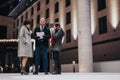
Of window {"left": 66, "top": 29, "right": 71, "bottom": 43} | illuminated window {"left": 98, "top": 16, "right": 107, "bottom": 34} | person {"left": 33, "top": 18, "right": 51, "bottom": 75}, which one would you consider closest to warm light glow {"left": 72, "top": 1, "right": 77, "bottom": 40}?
window {"left": 66, "top": 29, "right": 71, "bottom": 43}

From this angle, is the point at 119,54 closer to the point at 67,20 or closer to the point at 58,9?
the point at 67,20

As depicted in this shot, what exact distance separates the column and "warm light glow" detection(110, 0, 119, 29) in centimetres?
733

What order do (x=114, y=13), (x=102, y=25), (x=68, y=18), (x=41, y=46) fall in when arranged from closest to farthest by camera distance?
1. (x=41, y=46)
2. (x=114, y=13)
3. (x=102, y=25)
4. (x=68, y=18)

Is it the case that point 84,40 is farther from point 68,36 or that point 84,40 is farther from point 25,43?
point 68,36

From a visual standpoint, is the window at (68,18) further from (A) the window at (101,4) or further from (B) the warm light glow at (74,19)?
(A) the window at (101,4)

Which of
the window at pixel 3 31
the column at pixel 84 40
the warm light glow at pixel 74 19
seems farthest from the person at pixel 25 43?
the warm light glow at pixel 74 19

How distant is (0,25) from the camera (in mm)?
24406

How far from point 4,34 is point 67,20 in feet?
24.5

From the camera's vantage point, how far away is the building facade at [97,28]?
801 inches

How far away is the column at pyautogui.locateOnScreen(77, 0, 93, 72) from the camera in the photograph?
538 inches

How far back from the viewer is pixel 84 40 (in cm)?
1385

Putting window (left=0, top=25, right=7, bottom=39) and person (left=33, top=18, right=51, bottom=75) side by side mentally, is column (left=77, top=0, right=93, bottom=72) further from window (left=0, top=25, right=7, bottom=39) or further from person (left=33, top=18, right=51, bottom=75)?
window (left=0, top=25, right=7, bottom=39)

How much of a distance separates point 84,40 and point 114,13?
26.9 feet

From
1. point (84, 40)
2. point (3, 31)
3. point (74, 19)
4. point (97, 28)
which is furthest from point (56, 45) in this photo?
point (74, 19)
